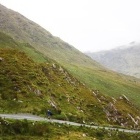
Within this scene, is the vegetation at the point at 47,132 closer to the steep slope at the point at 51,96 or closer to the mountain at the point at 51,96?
the mountain at the point at 51,96

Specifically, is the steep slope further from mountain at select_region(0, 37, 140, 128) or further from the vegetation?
the vegetation

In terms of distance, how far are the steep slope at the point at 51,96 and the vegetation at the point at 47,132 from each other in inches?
362

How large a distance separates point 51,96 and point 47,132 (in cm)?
2394

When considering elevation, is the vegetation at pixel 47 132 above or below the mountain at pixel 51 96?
below

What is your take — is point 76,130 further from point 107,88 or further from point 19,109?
point 107,88

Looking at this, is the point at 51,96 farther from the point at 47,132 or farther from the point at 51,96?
the point at 47,132

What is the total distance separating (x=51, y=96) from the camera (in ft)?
268

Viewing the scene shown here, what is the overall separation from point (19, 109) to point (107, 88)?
2861 inches

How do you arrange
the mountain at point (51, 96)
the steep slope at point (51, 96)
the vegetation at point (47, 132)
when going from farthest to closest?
the steep slope at point (51, 96) → the mountain at point (51, 96) → the vegetation at point (47, 132)

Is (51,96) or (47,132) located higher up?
(51,96)

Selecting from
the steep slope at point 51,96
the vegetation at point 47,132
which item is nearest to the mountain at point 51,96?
the steep slope at point 51,96

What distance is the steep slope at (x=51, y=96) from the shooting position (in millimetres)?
72625

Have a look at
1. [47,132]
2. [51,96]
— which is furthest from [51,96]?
[47,132]

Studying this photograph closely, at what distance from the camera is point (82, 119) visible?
248 feet
